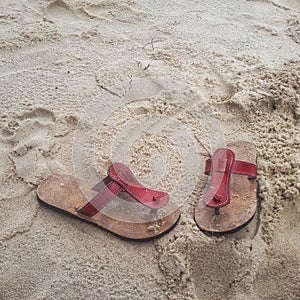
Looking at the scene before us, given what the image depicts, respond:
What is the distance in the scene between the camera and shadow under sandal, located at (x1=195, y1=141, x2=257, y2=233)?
126 centimetres

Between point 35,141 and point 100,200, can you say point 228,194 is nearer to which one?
point 100,200

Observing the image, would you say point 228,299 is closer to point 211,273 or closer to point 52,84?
point 211,273

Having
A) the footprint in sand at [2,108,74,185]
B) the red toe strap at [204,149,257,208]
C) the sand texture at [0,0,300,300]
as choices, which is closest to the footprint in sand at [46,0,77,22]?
the sand texture at [0,0,300,300]

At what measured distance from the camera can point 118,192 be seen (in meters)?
1.30

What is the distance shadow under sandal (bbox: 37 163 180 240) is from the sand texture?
0.03 meters

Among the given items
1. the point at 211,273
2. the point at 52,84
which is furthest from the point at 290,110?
the point at 52,84

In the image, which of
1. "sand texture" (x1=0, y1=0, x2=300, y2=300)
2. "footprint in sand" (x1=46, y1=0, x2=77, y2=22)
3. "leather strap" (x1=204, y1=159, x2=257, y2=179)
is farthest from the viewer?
"footprint in sand" (x1=46, y1=0, x2=77, y2=22)

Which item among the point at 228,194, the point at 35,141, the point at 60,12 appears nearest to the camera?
the point at 228,194

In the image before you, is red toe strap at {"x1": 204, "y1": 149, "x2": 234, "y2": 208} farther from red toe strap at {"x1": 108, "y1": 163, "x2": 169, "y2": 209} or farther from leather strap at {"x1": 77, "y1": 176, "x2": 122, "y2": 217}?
leather strap at {"x1": 77, "y1": 176, "x2": 122, "y2": 217}

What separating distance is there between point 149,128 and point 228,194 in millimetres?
409

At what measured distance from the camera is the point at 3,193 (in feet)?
4.52

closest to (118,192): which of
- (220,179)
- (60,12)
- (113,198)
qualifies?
(113,198)

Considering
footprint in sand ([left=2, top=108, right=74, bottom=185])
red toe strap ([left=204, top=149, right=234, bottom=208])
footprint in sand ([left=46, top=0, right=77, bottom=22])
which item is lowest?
footprint in sand ([left=2, top=108, right=74, bottom=185])

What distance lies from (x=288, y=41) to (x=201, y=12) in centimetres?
44
